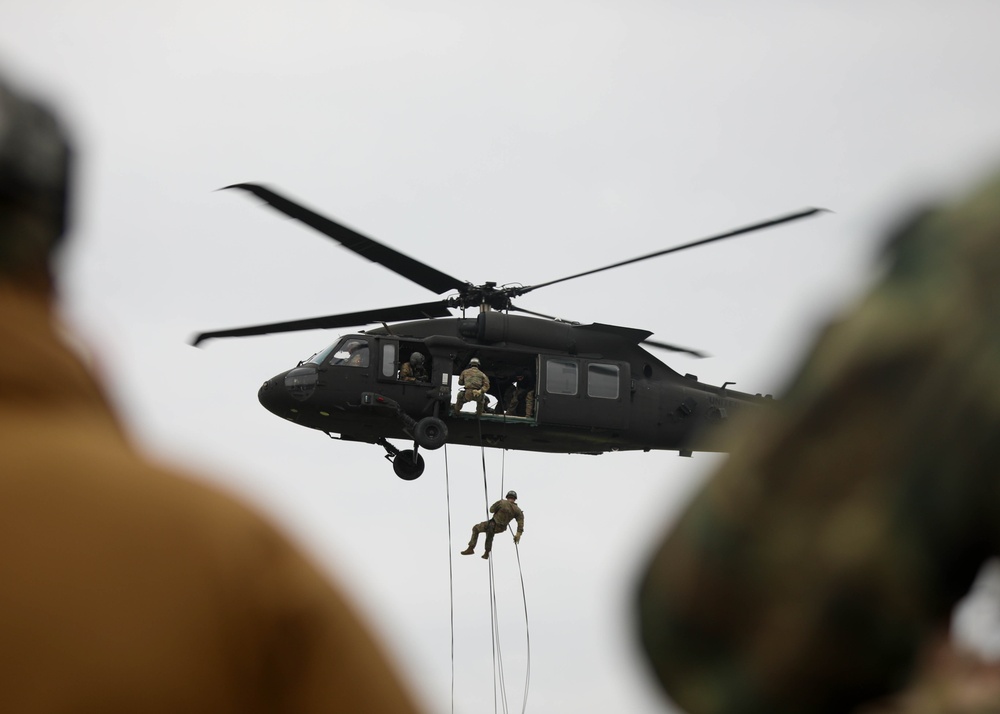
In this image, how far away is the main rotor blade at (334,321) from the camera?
58.3 feet

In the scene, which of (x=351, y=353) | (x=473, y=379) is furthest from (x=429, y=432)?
(x=351, y=353)

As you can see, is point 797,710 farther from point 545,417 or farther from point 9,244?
point 545,417

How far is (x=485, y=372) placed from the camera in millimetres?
18781

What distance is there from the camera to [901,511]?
4.04ft

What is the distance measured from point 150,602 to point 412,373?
17.3 metres

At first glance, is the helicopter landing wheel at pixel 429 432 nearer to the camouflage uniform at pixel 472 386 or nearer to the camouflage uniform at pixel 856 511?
the camouflage uniform at pixel 472 386

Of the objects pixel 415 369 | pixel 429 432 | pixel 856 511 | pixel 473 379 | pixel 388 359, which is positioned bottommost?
pixel 429 432

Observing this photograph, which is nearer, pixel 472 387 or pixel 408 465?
pixel 472 387

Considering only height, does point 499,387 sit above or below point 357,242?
below

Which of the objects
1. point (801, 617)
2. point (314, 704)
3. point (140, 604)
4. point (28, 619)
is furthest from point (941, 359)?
point (28, 619)

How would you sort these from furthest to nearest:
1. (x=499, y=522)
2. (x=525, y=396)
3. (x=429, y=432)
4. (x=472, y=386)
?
1. (x=499, y=522)
2. (x=525, y=396)
3. (x=429, y=432)
4. (x=472, y=386)

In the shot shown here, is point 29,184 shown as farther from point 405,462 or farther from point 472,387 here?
point 405,462

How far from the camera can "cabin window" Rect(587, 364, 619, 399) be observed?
61.4 ft

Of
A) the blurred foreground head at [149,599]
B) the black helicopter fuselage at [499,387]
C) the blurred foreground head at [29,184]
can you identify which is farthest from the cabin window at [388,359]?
the blurred foreground head at [149,599]
